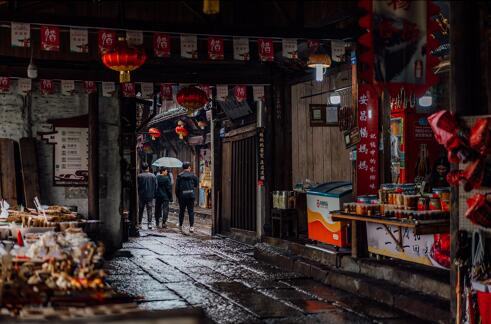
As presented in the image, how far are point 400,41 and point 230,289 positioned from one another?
7.37 metres

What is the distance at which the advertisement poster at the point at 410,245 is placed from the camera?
10.9 meters

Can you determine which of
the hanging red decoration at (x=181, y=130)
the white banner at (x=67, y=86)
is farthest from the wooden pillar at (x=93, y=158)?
the hanging red decoration at (x=181, y=130)

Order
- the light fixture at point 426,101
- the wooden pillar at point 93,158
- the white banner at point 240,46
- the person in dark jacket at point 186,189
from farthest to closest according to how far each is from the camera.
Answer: the person in dark jacket at point 186,189
the wooden pillar at point 93,158
the light fixture at point 426,101
the white banner at point 240,46

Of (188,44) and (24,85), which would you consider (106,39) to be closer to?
(188,44)

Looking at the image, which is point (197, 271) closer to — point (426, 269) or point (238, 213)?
point (426, 269)

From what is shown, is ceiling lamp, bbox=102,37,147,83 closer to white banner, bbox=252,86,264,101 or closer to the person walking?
white banner, bbox=252,86,264,101

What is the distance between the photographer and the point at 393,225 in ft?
39.2

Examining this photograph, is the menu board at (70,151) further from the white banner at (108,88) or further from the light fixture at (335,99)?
the light fixture at (335,99)

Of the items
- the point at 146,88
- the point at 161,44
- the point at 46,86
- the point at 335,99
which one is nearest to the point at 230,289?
the point at 161,44

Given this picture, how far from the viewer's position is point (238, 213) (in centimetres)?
2239

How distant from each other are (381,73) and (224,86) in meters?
12.1

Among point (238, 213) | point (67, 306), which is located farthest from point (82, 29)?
point (238, 213)

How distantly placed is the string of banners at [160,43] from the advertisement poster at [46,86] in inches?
146

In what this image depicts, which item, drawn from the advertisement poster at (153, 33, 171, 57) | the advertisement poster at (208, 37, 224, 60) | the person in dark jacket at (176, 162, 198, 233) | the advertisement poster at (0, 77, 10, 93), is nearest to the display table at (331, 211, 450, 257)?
the advertisement poster at (208, 37, 224, 60)
